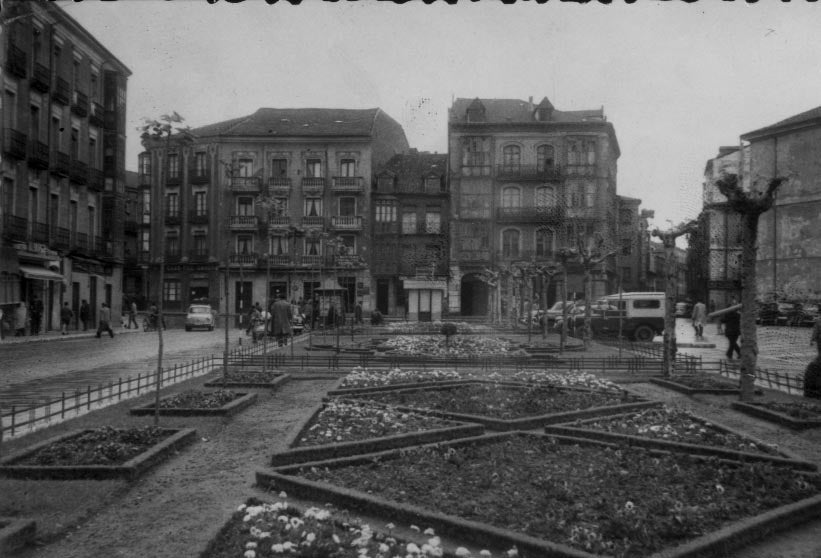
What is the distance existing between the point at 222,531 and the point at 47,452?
306 cm

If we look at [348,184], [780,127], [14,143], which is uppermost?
[348,184]

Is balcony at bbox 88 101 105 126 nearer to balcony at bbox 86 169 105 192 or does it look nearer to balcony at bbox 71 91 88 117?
balcony at bbox 71 91 88 117

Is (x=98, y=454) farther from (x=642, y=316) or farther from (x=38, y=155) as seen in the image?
(x=38, y=155)

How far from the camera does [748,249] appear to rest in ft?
40.0

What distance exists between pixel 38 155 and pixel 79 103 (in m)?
5.06

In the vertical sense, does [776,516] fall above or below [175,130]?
below

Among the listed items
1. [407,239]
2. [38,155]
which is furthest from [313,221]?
[38,155]

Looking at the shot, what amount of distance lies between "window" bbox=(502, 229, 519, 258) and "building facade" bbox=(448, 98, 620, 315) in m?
0.08

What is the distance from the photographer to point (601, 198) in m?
54.8

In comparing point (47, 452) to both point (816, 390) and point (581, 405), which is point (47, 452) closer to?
point (581, 405)

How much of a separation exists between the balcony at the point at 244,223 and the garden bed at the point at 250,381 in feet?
135

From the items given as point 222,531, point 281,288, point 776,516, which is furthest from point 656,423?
point 281,288

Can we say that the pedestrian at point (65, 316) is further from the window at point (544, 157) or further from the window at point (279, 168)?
the window at point (544, 157)

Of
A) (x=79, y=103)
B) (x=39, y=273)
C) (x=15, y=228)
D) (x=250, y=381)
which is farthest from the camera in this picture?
(x=79, y=103)
